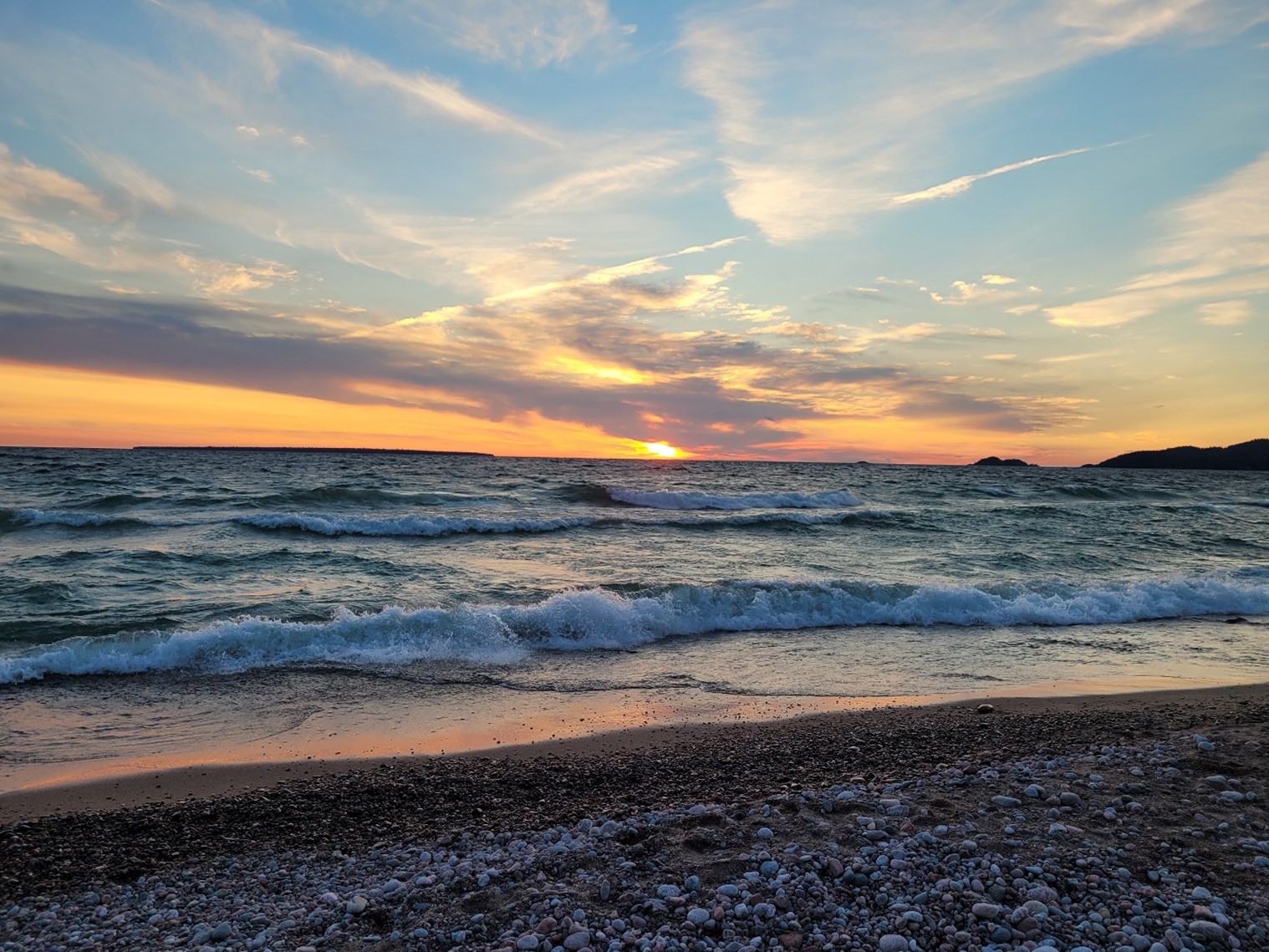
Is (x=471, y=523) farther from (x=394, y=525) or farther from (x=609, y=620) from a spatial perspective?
(x=609, y=620)

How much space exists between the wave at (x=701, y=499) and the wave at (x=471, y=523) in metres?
5.52

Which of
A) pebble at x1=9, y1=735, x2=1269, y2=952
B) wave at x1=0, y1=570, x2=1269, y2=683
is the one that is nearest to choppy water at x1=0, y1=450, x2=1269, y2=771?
wave at x1=0, y1=570, x2=1269, y2=683

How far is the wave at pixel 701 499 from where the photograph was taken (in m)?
35.1

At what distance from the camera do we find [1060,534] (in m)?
24.5

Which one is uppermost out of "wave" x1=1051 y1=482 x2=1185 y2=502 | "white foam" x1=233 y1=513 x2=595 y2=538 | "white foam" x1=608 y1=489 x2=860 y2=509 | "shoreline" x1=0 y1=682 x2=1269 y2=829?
"wave" x1=1051 y1=482 x2=1185 y2=502

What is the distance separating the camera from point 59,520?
2208 centimetres

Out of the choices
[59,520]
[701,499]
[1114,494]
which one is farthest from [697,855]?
[1114,494]

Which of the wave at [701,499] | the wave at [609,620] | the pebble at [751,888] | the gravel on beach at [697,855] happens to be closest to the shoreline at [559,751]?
the gravel on beach at [697,855]

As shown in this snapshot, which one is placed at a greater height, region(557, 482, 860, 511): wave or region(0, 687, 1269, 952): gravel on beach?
region(557, 482, 860, 511): wave

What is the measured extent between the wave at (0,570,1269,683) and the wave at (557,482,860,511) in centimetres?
2103

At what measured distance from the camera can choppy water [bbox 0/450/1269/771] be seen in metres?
9.19

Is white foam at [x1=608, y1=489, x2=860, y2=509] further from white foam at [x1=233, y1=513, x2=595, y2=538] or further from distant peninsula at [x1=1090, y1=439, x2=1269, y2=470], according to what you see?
distant peninsula at [x1=1090, y1=439, x2=1269, y2=470]

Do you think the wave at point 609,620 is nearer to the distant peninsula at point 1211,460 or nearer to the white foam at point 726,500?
the white foam at point 726,500

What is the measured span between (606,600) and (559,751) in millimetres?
5331
